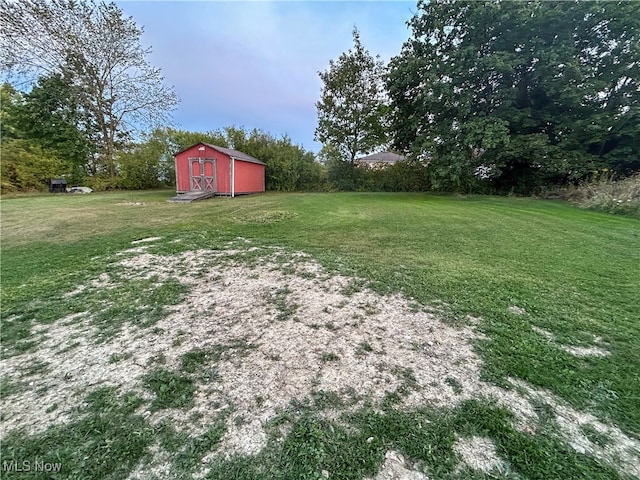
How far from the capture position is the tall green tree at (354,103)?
16734mm

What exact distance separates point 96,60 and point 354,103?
45.4ft

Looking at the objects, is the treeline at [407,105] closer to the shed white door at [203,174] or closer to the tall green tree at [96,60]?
the tall green tree at [96,60]

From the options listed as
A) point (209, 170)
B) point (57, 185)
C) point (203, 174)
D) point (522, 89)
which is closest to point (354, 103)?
point (522, 89)

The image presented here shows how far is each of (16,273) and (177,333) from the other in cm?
258

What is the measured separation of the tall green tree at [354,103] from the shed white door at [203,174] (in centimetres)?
790

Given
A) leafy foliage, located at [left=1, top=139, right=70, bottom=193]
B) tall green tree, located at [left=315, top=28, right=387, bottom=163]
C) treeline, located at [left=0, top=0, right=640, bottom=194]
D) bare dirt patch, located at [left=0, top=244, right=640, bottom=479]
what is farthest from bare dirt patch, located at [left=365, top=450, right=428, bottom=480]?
leafy foliage, located at [left=1, top=139, right=70, bottom=193]

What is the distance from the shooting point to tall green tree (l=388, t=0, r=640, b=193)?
9.64 m

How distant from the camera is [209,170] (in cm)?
1266

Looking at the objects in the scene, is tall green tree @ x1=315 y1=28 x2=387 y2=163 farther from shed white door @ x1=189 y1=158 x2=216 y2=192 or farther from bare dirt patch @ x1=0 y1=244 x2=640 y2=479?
bare dirt patch @ x1=0 y1=244 x2=640 y2=479

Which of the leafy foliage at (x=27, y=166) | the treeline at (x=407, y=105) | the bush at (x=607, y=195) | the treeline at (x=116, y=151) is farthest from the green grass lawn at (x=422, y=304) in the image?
the treeline at (x=116, y=151)

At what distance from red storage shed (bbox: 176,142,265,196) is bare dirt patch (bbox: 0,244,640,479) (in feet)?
34.0

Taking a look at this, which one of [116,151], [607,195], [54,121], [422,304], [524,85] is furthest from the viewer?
[116,151]

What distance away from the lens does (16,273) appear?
316 cm

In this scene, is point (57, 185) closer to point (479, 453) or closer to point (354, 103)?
point (354, 103)
